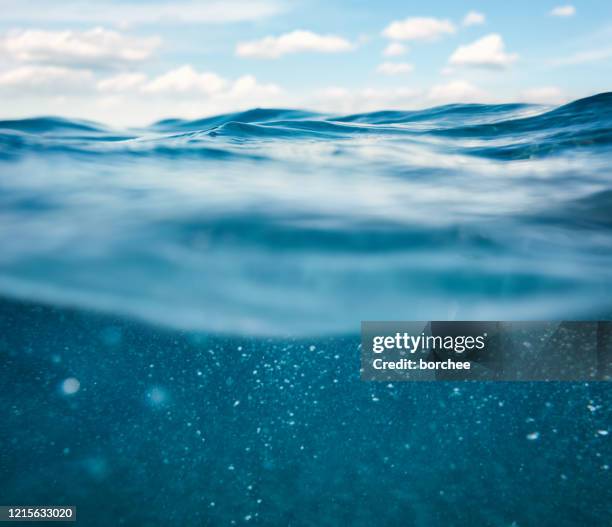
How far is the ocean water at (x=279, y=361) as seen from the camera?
11.5ft

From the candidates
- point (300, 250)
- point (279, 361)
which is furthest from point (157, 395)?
point (300, 250)

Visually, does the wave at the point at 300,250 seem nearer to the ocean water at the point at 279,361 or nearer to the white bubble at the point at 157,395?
the ocean water at the point at 279,361

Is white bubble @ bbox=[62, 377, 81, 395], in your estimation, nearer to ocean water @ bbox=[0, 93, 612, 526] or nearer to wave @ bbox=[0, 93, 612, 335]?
ocean water @ bbox=[0, 93, 612, 526]

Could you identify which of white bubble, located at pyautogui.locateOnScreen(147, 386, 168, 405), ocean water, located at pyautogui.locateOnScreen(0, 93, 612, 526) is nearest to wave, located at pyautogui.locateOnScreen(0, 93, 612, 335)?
ocean water, located at pyautogui.locateOnScreen(0, 93, 612, 526)

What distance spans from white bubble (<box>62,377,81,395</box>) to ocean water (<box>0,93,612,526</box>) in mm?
14

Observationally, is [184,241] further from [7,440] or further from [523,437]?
[523,437]

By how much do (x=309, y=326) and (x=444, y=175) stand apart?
7.68ft

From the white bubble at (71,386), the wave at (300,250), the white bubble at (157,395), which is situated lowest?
the white bubble at (157,395)

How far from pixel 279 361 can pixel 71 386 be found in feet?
4.95

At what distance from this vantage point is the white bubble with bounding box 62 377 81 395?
378 cm

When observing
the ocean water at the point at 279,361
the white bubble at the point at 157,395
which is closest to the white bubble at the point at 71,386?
the ocean water at the point at 279,361

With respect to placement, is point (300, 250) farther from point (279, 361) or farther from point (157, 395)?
point (157, 395)

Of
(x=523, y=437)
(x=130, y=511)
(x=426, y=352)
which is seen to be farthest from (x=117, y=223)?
(x=523, y=437)

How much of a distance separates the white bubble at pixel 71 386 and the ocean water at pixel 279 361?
0.01m
